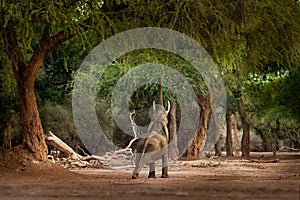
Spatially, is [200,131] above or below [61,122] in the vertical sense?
below

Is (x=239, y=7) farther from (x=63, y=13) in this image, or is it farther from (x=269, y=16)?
(x=63, y=13)

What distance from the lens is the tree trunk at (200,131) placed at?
3356 cm

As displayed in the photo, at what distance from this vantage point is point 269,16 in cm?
1488

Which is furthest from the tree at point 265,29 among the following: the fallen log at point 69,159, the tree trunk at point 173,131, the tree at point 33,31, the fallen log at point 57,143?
the tree trunk at point 173,131

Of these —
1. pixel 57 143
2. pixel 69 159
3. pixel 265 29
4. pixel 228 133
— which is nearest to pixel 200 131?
pixel 228 133

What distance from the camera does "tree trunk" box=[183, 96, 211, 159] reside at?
110 ft

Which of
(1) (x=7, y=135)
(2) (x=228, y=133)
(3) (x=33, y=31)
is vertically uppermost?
(3) (x=33, y=31)

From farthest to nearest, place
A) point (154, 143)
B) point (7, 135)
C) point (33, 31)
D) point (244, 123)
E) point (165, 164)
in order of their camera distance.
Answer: point (244, 123) → point (7, 135) → point (165, 164) → point (33, 31) → point (154, 143)

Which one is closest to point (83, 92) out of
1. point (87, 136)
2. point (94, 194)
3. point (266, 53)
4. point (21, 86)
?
point (87, 136)

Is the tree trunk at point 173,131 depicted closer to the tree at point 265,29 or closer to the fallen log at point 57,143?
the fallen log at point 57,143

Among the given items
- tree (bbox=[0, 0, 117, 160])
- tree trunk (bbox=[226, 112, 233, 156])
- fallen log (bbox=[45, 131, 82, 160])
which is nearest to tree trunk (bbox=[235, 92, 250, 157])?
tree trunk (bbox=[226, 112, 233, 156])

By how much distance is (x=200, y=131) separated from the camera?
112ft

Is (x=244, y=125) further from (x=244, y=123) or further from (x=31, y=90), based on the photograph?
(x=31, y=90)

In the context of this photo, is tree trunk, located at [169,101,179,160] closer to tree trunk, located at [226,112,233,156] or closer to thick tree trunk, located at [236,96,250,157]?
thick tree trunk, located at [236,96,250,157]
